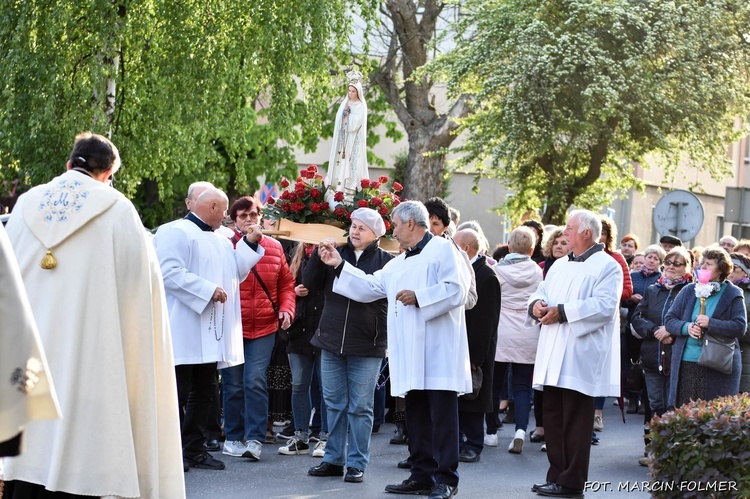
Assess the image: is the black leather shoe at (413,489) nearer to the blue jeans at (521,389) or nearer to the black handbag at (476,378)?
the black handbag at (476,378)

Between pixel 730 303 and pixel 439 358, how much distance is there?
2912 mm

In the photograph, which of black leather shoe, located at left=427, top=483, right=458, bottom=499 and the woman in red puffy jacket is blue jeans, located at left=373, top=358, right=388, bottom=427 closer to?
the woman in red puffy jacket

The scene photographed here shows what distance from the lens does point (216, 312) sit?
33.4ft

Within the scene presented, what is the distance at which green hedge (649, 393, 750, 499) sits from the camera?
→ 7211 millimetres

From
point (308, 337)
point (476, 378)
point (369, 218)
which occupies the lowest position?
point (476, 378)

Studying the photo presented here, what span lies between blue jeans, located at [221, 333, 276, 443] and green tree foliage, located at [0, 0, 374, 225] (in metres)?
8.06

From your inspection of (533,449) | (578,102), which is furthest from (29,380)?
(578,102)

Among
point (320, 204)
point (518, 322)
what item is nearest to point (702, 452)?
point (320, 204)

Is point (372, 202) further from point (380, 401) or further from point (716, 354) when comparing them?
point (716, 354)

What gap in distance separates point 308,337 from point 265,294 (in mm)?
539

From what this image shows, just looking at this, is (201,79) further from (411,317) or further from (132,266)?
(132,266)

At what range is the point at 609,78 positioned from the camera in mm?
26797

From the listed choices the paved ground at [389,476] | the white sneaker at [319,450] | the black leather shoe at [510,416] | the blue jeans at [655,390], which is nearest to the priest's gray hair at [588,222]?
the paved ground at [389,476]

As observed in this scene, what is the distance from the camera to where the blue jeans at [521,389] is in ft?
41.2
